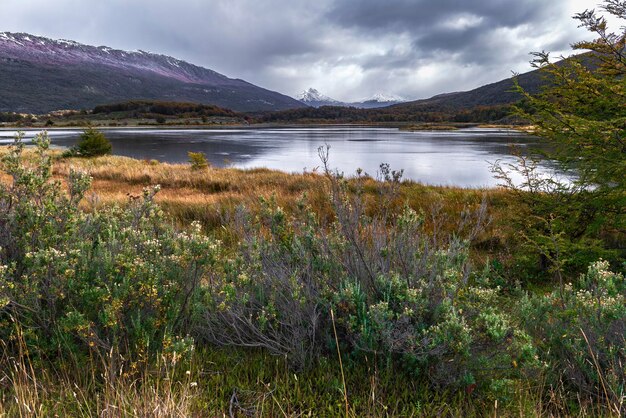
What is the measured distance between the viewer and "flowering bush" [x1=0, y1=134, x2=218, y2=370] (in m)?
2.48

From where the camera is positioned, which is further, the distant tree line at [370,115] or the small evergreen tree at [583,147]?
the distant tree line at [370,115]

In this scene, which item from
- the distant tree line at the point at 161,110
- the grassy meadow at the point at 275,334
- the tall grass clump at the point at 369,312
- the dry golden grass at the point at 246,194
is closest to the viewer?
the grassy meadow at the point at 275,334

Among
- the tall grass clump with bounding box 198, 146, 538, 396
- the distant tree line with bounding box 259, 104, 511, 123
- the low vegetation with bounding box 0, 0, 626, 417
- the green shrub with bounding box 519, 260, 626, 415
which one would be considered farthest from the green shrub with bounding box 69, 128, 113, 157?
the distant tree line with bounding box 259, 104, 511, 123

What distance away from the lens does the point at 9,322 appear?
8.86 feet

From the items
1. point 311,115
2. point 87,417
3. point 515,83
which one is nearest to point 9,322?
point 87,417

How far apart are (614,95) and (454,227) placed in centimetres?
336

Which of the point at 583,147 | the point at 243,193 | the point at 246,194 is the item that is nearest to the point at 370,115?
the point at 243,193

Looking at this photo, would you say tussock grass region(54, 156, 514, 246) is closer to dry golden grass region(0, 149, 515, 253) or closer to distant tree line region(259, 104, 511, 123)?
dry golden grass region(0, 149, 515, 253)

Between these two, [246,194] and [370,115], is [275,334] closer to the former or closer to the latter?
[246,194]

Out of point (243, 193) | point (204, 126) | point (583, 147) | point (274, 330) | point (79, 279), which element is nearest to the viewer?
point (274, 330)

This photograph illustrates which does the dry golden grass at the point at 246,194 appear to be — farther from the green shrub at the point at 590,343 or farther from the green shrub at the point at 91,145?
the green shrub at the point at 91,145

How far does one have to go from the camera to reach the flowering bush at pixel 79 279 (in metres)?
2.48

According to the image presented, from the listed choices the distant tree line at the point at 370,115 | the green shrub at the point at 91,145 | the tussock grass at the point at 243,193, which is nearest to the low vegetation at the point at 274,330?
the tussock grass at the point at 243,193

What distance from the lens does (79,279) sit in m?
2.87
